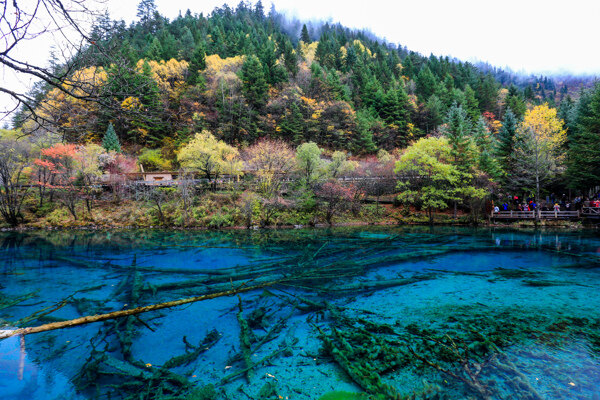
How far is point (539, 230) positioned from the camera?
20.2 metres

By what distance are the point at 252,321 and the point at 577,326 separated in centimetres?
670

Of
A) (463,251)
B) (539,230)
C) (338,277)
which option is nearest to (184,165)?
(338,277)

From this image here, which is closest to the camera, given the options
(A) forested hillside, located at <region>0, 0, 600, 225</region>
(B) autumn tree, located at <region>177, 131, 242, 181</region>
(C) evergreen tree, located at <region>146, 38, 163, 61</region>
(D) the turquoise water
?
(A) forested hillside, located at <region>0, 0, 600, 225</region>

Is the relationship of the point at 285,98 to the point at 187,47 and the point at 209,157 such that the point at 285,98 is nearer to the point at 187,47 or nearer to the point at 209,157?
the point at 209,157

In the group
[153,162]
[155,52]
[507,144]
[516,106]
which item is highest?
[155,52]

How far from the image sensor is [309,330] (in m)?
5.29

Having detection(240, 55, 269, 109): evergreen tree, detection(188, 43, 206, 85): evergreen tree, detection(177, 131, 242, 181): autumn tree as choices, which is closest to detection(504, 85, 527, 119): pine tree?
detection(240, 55, 269, 109): evergreen tree

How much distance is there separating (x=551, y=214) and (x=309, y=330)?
26.9 m

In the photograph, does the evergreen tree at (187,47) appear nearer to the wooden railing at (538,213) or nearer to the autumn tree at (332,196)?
the autumn tree at (332,196)

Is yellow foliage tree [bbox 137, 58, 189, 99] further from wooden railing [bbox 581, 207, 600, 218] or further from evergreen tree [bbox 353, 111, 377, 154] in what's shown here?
wooden railing [bbox 581, 207, 600, 218]

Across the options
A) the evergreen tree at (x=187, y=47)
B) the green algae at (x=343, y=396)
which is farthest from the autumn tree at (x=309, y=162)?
the evergreen tree at (x=187, y=47)

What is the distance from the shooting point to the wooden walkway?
20844mm

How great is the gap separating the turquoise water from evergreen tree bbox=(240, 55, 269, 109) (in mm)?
32980

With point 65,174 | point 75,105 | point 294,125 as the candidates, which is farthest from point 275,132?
point 75,105
